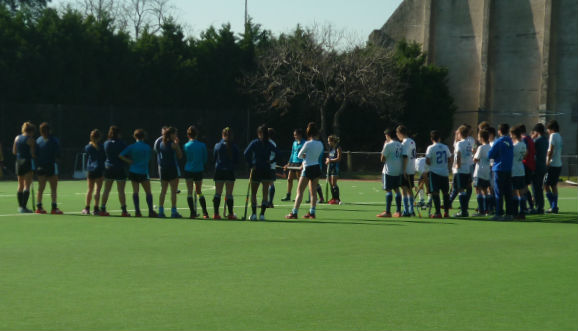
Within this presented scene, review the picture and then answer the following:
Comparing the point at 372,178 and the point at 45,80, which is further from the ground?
the point at 45,80

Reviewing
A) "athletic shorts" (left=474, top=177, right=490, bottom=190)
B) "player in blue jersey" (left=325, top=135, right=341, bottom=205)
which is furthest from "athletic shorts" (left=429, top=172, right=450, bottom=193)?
"player in blue jersey" (left=325, top=135, right=341, bottom=205)

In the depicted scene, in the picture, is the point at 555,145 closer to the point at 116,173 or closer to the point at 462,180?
the point at 462,180

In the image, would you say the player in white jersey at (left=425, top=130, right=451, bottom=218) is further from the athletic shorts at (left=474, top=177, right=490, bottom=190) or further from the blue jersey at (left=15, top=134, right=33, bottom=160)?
the blue jersey at (left=15, top=134, right=33, bottom=160)

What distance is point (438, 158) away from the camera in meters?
19.1

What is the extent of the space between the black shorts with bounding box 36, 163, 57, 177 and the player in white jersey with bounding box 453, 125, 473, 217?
842 cm

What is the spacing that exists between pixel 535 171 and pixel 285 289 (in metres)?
12.7

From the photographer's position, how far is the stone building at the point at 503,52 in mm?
55438

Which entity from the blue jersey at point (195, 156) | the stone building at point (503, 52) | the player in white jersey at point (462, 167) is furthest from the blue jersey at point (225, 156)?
the stone building at point (503, 52)

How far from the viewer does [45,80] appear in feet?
135

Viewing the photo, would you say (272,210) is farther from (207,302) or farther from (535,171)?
(207,302)

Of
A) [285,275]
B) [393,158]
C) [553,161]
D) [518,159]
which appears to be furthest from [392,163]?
[285,275]

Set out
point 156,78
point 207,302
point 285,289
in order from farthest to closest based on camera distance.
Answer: point 156,78 < point 285,289 < point 207,302

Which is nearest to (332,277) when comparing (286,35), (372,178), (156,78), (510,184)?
(510,184)

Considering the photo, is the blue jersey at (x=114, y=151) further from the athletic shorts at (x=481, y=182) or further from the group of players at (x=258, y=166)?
the athletic shorts at (x=481, y=182)
